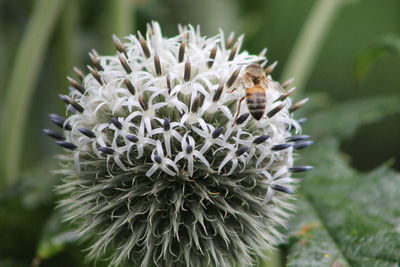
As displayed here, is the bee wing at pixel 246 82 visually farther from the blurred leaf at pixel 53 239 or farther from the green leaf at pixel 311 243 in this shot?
the blurred leaf at pixel 53 239

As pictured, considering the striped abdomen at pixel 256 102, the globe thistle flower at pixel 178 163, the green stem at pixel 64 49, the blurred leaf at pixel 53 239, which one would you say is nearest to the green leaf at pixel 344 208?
the globe thistle flower at pixel 178 163

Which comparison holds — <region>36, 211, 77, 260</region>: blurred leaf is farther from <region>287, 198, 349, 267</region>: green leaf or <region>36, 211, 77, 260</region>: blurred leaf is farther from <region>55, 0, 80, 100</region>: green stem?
<region>55, 0, 80, 100</region>: green stem

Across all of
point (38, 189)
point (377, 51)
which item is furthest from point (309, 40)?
point (38, 189)

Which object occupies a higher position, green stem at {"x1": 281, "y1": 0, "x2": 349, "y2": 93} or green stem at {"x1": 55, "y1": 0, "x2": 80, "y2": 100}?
green stem at {"x1": 281, "y1": 0, "x2": 349, "y2": 93}

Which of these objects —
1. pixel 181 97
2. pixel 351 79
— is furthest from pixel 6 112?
pixel 351 79

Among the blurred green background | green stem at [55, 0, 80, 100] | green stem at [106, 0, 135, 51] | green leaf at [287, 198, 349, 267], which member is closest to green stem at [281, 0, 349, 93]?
the blurred green background
